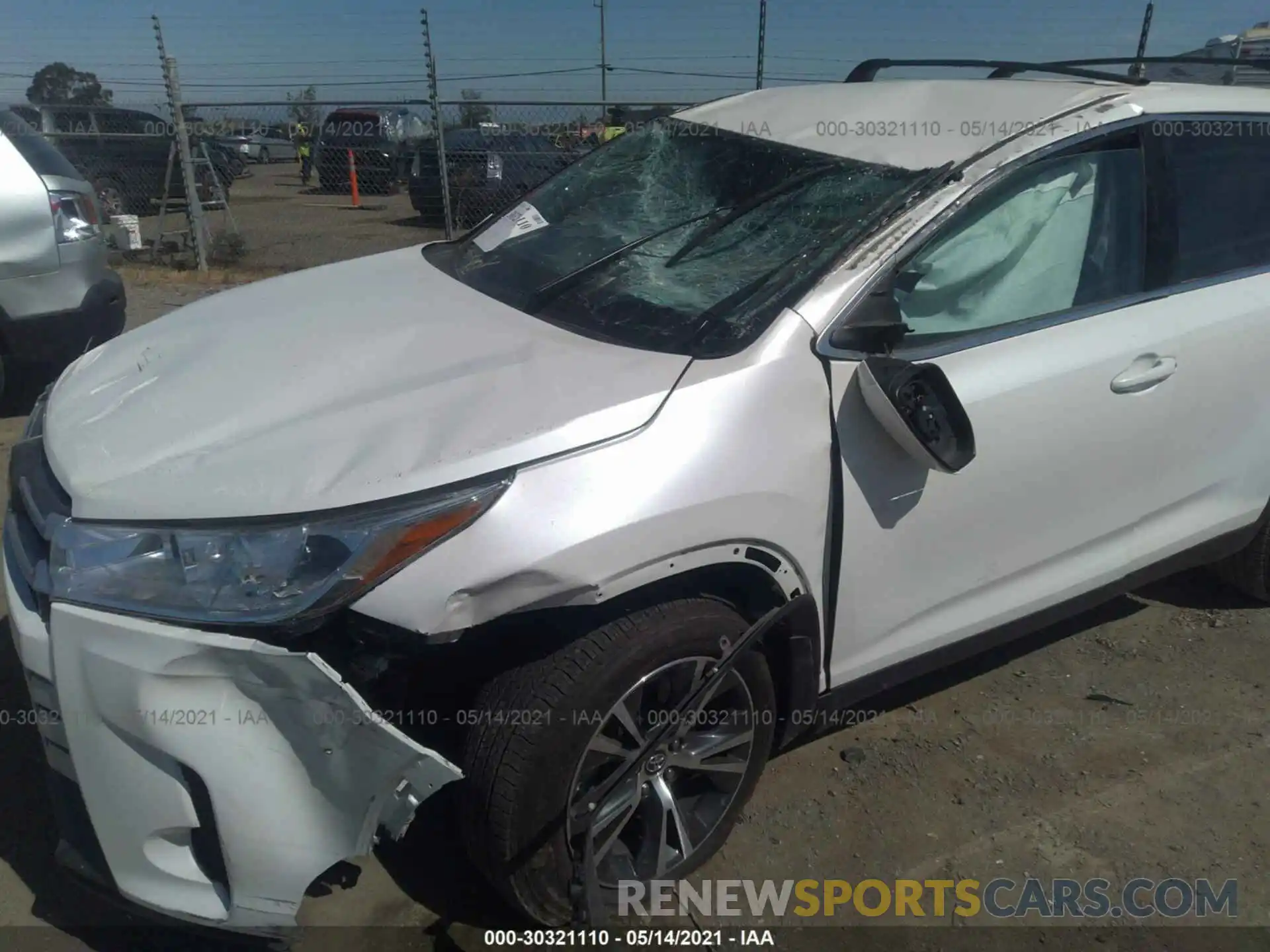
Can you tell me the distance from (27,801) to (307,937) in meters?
0.93

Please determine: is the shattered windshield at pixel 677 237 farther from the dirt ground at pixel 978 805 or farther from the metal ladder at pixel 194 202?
the metal ladder at pixel 194 202

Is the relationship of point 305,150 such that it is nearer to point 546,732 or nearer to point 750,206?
point 750,206

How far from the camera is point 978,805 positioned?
2.70 m

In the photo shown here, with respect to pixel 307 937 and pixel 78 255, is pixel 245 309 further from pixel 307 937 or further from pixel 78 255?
pixel 78 255

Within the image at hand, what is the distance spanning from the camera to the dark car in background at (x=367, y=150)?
16359 millimetres

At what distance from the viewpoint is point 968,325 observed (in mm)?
2512

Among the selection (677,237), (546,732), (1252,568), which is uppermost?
(677,237)

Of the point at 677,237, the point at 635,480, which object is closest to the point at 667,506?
the point at 635,480

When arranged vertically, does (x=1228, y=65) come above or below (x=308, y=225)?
above

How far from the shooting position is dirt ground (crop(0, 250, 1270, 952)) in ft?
7.63

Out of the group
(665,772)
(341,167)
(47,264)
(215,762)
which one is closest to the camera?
(215,762)

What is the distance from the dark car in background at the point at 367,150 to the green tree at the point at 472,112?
3.92 metres

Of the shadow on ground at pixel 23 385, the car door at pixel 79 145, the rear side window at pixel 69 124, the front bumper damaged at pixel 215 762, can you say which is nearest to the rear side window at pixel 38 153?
the shadow on ground at pixel 23 385

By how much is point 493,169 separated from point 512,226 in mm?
7329
